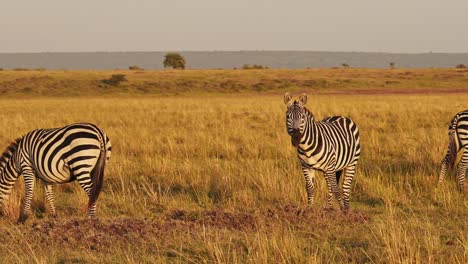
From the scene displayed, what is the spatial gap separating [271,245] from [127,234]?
1654mm

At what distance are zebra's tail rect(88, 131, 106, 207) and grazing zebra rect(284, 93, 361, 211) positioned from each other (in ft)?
7.96

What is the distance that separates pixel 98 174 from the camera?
25.6 ft

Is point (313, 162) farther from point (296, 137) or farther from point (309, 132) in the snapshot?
point (296, 137)

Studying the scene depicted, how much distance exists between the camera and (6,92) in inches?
2045

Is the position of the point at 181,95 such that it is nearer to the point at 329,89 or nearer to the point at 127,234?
the point at 329,89

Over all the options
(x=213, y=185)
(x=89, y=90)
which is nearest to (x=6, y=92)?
(x=89, y=90)

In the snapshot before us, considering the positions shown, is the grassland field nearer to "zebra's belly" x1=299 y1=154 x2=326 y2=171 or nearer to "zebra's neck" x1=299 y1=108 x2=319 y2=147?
"zebra's belly" x1=299 y1=154 x2=326 y2=171

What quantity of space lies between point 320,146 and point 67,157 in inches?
128

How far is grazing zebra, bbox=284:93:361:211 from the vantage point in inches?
300

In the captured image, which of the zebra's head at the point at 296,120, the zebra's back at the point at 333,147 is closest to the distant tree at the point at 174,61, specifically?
the zebra's back at the point at 333,147

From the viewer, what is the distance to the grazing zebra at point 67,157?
25.4 ft

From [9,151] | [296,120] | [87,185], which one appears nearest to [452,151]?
[296,120]

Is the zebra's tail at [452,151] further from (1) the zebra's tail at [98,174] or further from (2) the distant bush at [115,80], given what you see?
(2) the distant bush at [115,80]

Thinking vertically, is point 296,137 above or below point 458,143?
above
